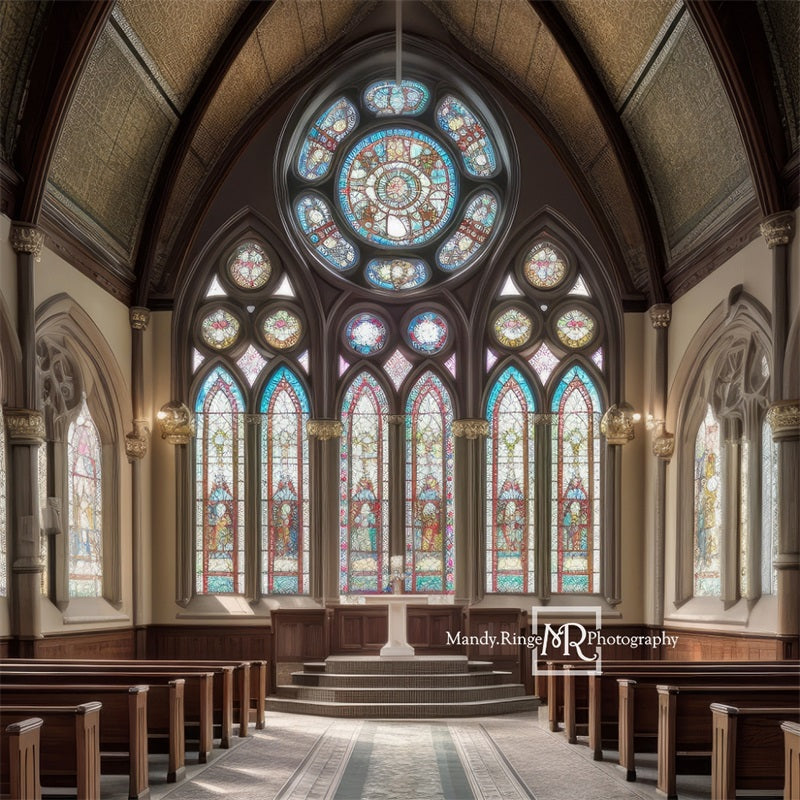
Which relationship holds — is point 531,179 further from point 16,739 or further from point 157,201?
point 16,739

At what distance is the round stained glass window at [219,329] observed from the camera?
2069cm

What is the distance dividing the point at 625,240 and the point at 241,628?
9.30 metres

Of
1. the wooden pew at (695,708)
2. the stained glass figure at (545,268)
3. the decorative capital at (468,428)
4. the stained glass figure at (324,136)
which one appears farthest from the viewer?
the stained glass figure at (324,136)

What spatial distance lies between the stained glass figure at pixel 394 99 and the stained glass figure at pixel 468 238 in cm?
197

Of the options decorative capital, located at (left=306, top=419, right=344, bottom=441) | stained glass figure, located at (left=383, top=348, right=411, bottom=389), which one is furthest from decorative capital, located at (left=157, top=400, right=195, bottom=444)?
stained glass figure, located at (left=383, top=348, right=411, bottom=389)

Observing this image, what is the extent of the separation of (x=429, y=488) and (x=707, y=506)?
4.87m

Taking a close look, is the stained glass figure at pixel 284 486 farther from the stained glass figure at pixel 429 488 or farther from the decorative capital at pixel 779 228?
the decorative capital at pixel 779 228

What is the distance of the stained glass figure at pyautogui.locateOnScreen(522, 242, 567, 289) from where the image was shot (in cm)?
2077

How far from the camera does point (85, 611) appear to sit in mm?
17688

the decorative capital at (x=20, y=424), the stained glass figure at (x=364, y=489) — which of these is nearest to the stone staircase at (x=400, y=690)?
the stained glass figure at (x=364, y=489)

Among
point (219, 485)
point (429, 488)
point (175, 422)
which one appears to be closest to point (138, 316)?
point (175, 422)

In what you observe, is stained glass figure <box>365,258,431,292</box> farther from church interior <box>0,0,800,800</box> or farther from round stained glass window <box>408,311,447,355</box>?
round stained glass window <box>408,311,447,355</box>

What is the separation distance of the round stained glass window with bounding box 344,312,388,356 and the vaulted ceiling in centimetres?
322

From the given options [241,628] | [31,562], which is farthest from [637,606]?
[31,562]
